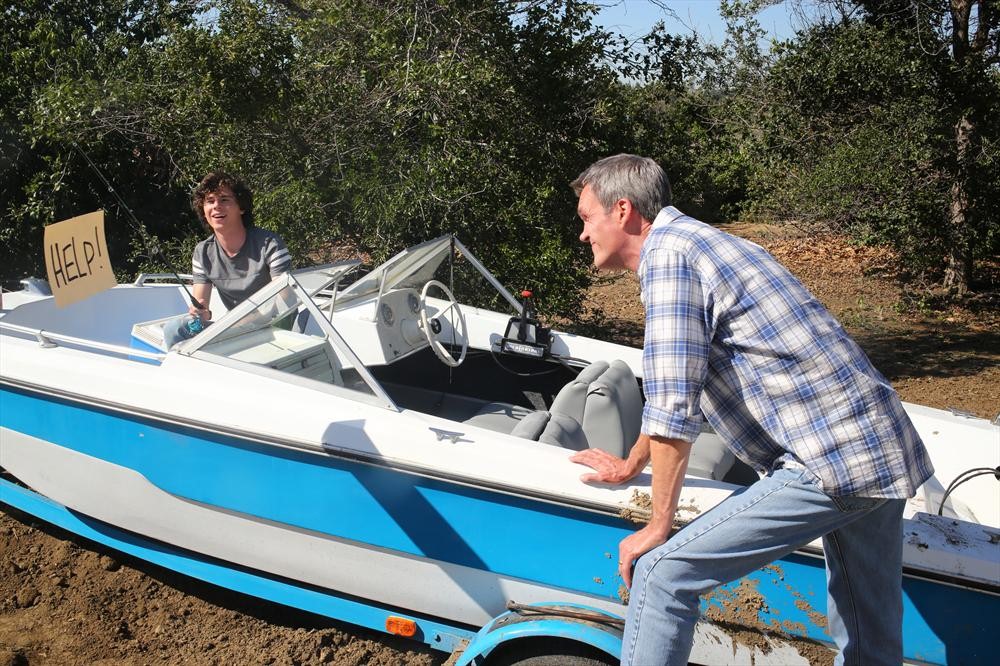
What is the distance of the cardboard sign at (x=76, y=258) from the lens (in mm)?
3229

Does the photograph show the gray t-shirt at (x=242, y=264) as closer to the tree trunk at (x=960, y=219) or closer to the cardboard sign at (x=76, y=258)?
the cardboard sign at (x=76, y=258)

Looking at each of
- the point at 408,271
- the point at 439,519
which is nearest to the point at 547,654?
the point at 439,519

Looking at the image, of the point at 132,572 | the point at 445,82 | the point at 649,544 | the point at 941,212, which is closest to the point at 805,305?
the point at 649,544

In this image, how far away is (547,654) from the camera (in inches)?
98.8

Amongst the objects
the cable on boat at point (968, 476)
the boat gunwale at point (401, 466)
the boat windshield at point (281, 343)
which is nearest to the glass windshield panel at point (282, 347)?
the boat windshield at point (281, 343)

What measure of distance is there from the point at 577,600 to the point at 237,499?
3.95ft

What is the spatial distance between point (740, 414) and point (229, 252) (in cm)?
272

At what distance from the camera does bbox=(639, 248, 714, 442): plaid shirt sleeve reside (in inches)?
75.1

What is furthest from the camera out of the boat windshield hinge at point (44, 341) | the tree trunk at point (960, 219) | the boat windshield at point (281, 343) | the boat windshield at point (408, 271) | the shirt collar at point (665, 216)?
the tree trunk at point (960, 219)

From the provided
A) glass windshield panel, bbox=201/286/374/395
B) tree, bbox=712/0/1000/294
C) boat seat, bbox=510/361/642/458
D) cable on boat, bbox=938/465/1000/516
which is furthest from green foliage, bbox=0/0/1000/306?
cable on boat, bbox=938/465/1000/516

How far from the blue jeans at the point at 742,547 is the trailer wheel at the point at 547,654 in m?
0.42

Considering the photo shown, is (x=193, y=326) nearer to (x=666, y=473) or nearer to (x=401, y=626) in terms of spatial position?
(x=401, y=626)

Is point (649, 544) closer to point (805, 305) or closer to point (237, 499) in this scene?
point (805, 305)

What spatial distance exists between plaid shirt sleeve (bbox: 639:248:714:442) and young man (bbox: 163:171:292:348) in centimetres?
235
